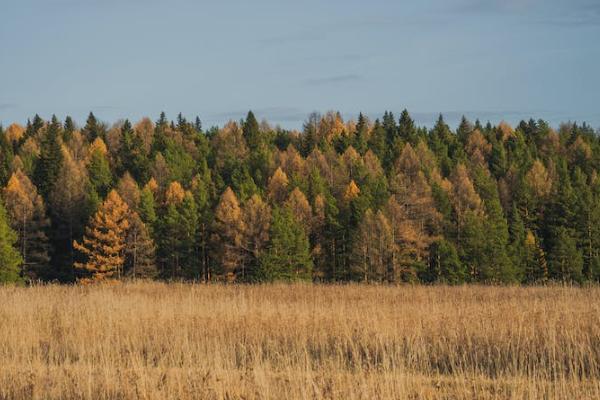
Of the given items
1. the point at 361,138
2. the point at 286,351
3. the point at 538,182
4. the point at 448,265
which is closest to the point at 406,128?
the point at 361,138

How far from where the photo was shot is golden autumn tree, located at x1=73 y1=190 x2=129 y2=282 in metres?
53.4

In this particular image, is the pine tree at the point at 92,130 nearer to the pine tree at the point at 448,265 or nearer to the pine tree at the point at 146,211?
the pine tree at the point at 146,211

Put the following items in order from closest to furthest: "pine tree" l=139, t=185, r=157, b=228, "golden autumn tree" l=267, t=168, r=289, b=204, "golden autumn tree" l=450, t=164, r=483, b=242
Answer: "pine tree" l=139, t=185, r=157, b=228 → "golden autumn tree" l=450, t=164, r=483, b=242 → "golden autumn tree" l=267, t=168, r=289, b=204

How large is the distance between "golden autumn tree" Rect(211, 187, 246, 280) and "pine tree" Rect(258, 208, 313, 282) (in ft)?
8.19

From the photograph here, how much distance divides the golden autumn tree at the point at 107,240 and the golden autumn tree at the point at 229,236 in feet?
22.9

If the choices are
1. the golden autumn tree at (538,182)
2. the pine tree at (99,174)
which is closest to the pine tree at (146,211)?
the pine tree at (99,174)

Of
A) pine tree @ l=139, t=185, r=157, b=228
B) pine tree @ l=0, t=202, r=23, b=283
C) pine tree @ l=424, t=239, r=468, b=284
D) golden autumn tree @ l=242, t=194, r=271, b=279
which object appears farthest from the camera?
pine tree @ l=139, t=185, r=157, b=228

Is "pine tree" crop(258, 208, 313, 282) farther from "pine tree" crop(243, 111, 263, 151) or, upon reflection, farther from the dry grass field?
"pine tree" crop(243, 111, 263, 151)

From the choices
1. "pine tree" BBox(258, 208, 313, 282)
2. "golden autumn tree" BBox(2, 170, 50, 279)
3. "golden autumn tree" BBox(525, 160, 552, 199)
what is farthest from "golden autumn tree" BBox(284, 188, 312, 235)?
"golden autumn tree" BBox(525, 160, 552, 199)

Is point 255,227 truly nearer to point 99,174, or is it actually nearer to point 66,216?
point 66,216

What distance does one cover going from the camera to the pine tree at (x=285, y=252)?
51.0 metres

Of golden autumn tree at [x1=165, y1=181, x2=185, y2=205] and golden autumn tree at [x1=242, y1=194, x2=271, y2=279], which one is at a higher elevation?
golden autumn tree at [x1=165, y1=181, x2=185, y2=205]

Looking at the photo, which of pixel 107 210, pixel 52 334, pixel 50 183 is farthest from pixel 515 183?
pixel 52 334

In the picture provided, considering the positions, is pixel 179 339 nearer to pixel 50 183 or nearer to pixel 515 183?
pixel 50 183
